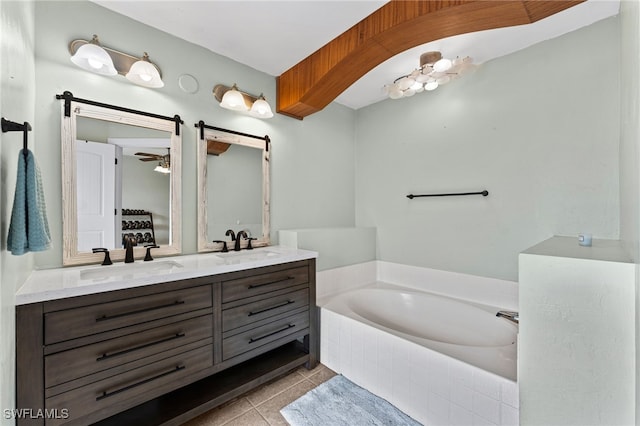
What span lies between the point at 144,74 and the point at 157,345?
161cm

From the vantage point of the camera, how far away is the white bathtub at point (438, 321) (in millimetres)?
1526

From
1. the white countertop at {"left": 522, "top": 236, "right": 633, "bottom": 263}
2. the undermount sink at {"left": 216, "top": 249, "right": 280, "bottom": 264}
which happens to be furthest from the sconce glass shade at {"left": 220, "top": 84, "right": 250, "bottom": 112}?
the white countertop at {"left": 522, "top": 236, "right": 633, "bottom": 263}

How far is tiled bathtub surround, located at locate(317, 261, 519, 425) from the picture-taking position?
133 cm

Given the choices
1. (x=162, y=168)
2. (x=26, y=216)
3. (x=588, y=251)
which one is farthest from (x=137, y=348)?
(x=588, y=251)

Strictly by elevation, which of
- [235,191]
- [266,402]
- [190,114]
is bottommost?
[266,402]

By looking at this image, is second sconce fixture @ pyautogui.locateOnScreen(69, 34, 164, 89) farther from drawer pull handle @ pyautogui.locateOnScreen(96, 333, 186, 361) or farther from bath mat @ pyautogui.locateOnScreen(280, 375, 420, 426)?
bath mat @ pyautogui.locateOnScreen(280, 375, 420, 426)

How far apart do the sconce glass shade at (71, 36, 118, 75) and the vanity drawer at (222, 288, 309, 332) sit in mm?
1586

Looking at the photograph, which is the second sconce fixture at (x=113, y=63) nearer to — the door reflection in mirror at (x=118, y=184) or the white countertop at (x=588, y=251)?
the door reflection in mirror at (x=118, y=184)

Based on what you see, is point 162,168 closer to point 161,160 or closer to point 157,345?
point 161,160

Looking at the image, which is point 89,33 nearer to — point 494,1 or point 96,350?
point 96,350

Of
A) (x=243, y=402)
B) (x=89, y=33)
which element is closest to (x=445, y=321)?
(x=243, y=402)

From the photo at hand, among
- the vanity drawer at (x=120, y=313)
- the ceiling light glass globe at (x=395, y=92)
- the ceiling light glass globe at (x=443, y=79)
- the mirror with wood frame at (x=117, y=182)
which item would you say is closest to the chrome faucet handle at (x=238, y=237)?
the mirror with wood frame at (x=117, y=182)

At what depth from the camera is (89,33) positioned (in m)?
1.61

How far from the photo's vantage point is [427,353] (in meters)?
1.54
